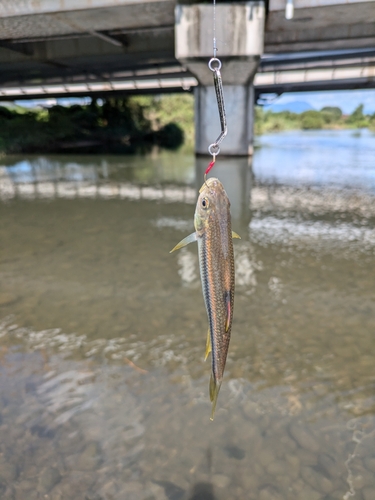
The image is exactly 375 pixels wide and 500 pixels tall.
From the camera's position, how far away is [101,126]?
48406 millimetres

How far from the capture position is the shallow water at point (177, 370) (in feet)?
9.91

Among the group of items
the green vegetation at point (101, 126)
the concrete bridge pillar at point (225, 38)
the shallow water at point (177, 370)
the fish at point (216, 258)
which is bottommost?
the shallow water at point (177, 370)

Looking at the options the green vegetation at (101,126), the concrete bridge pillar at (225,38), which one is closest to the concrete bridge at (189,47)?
the concrete bridge pillar at (225,38)

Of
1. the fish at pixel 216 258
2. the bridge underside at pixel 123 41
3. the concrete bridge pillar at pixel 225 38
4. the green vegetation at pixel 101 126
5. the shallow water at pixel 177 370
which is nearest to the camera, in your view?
the fish at pixel 216 258

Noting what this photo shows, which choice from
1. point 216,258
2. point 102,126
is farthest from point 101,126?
point 216,258

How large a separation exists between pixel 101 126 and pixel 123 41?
25.0 metres

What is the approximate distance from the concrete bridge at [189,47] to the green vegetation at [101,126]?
4.09 m

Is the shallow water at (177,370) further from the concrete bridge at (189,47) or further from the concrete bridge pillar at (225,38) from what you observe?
the concrete bridge pillar at (225,38)

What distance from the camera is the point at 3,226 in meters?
9.90

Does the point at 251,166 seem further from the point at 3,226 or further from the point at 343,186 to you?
the point at 3,226

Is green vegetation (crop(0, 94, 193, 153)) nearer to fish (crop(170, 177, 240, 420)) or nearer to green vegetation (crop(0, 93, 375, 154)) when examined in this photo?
green vegetation (crop(0, 93, 375, 154))

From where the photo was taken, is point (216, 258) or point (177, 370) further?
point (177, 370)

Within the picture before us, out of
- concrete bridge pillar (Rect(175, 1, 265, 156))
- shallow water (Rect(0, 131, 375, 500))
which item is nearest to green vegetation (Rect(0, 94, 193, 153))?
concrete bridge pillar (Rect(175, 1, 265, 156))

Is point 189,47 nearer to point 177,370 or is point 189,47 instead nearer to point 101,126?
point 177,370
